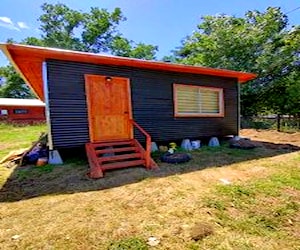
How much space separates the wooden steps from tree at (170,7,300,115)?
1100cm

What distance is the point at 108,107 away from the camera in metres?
7.16

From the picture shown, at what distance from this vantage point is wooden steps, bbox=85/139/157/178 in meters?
5.90


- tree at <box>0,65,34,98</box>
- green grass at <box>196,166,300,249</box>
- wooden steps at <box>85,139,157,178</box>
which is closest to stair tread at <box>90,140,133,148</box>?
wooden steps at <box>85,139,157,178</box>

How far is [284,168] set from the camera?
6.25m

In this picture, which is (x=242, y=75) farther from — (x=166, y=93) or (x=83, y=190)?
(x=83, y=190)

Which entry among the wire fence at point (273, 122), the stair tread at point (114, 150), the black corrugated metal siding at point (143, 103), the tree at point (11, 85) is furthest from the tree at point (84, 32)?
the stair tread at point (114, 150)

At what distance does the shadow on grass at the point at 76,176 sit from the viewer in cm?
491

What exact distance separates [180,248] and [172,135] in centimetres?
553

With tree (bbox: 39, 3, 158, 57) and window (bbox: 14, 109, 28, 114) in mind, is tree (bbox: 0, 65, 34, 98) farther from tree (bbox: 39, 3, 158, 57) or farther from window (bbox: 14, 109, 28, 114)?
window (bbox: 14, 109, 28, 114)

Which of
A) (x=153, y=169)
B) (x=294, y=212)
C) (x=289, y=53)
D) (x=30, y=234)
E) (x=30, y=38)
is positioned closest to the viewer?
(x=30, y=234)

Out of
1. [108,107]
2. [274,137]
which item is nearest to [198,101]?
[108,107]

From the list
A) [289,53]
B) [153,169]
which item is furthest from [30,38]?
[153,169]

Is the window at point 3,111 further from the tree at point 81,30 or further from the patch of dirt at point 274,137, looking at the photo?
the patch of dirt at point 274,137

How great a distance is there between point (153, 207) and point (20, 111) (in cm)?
2430
